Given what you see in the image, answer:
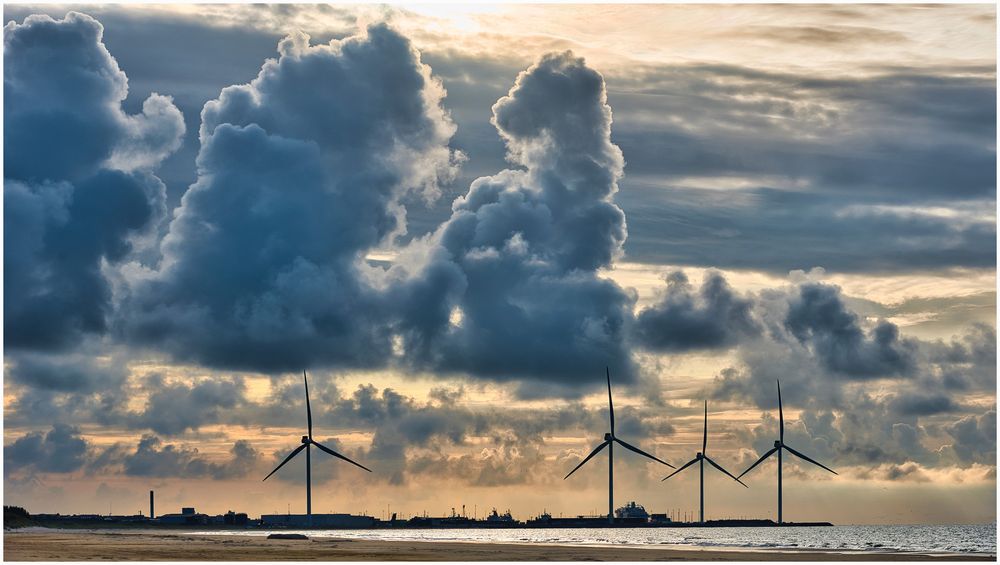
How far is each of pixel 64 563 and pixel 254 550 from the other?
156ft

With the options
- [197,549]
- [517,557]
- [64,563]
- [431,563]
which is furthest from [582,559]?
[64,563]

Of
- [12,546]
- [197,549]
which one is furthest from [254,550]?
[12,546]

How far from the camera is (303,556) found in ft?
465

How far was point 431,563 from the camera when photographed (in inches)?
5030

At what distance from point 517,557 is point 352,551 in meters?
22.4

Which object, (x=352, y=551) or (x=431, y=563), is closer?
(x=431, y=563)

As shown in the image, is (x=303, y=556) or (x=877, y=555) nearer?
(x=303, y=556)

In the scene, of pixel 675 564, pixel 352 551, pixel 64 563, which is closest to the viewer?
pixel 64 563

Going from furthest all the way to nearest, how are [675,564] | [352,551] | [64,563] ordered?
1. [352,551]
2. [675,564]
3. [64,563]

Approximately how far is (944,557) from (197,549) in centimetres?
9652

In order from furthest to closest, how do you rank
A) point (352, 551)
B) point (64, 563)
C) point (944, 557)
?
1. point (944, 557)
2. point (352, 551)
3. point (64, 563)

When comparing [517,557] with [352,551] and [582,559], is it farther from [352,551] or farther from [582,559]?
[352,551]

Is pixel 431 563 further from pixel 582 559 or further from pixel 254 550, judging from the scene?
pixel 254 550

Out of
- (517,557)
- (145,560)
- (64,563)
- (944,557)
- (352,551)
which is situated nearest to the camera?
(64,563)
